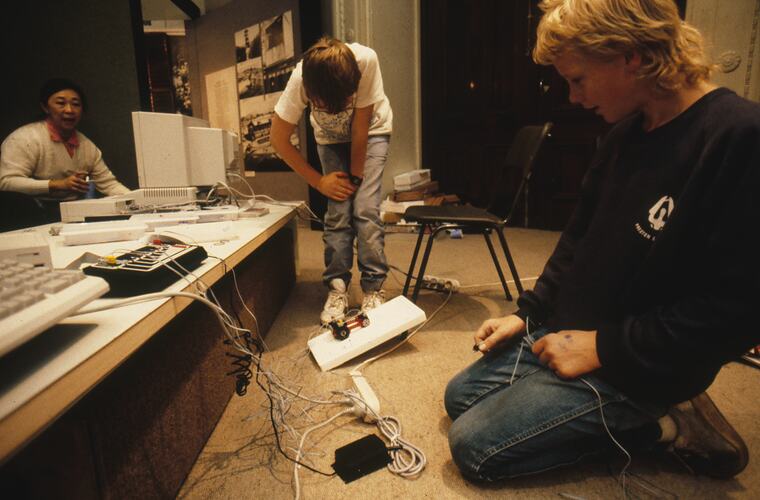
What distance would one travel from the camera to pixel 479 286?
229 centimetres

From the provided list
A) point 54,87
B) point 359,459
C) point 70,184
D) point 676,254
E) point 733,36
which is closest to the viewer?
point 676,254

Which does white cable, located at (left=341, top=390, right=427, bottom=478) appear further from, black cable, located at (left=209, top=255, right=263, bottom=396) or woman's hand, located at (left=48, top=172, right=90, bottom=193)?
woman's hand, located at (left=48, top=172, right=90, bottom=193)

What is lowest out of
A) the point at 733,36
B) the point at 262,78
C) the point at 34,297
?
the point at 34,297

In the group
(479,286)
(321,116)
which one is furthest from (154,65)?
(479,286)

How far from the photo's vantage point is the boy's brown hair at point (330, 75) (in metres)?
1.51

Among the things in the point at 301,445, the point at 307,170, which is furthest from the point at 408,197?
the point at 301,445

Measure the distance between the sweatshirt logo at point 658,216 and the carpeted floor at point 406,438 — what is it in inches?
20.9

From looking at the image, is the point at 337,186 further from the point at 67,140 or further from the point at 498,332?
the point at 67,140

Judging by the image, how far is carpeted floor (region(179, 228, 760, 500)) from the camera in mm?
932

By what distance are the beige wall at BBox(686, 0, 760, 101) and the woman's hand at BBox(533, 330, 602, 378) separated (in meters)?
2.51

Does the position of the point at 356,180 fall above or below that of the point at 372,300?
above

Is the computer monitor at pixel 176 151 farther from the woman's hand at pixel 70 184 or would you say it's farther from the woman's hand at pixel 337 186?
the woman's hand at pixel 70 184

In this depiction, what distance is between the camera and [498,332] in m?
1.07

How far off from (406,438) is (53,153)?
2.40m
